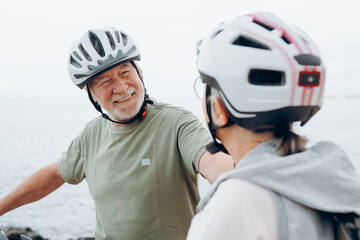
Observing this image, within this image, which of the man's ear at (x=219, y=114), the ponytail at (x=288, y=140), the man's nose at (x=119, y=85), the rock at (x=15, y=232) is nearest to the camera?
the ponytail at (x=288, y=140)

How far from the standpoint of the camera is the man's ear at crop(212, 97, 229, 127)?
1707mm

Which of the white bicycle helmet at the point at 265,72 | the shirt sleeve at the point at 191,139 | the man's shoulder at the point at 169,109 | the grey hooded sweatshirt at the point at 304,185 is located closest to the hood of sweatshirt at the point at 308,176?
the grey hooded sweatshirt at the point at 304,185

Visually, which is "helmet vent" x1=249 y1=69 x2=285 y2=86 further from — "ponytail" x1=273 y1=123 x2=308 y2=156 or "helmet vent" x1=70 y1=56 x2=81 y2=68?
"helmet vent" x1=70 y1=56 x2=81 y2=68

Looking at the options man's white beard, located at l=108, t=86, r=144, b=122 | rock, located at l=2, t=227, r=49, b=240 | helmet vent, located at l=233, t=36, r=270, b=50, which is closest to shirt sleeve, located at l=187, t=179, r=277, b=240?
helmet vent, located at l=233, t=36, r=270, b=50

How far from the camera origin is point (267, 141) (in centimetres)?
155

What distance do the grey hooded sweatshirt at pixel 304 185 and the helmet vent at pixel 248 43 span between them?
1.47ft

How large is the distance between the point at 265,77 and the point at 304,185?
50cm

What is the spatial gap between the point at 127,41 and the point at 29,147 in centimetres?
3146

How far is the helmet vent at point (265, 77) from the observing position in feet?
5.19

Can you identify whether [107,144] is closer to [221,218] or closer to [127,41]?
[127,41]

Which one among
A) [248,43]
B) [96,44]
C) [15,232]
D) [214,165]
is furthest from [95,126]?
[15,232]

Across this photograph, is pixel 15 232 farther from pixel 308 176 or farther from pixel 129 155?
pixel 308 176

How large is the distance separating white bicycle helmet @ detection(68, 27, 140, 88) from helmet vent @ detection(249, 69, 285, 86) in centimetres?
183

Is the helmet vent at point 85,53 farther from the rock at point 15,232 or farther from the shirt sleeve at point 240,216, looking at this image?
the rock at point 15,232
